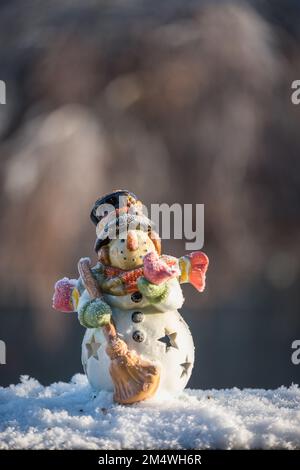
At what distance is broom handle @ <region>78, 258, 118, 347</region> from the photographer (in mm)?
1355

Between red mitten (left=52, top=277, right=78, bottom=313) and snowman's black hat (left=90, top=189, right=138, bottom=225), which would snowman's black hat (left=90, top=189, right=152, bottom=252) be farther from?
red mitten (left=52, top=277, right=78, bottom=313)

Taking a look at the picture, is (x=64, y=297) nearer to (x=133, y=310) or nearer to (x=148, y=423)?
(x=133, y=310)

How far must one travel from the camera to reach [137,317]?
1.40 m

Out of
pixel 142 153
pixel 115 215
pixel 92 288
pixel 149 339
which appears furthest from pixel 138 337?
pixel 142 153

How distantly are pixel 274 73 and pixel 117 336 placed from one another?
1.01 meters

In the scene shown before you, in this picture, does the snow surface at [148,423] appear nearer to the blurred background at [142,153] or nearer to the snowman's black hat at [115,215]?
the snowman's black hat at [115,215]

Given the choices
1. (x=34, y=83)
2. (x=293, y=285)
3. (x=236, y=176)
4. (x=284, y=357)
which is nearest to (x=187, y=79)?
(x=236, y=176)

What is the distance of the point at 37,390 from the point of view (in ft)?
5.56

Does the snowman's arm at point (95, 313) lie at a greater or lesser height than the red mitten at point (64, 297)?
lesser

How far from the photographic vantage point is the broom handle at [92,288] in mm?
1355

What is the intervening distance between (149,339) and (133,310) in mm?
68

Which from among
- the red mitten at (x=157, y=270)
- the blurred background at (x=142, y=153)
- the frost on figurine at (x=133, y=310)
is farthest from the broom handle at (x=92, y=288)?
the blurred background at (x=142, y=153)

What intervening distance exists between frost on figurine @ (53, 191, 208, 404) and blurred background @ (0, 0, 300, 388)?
0.53 m

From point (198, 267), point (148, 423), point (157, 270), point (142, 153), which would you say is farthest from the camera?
point (142, 153)
